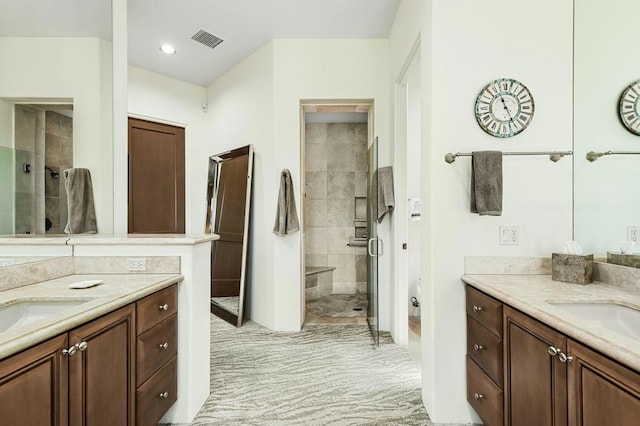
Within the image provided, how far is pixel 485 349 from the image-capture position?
1.55 m

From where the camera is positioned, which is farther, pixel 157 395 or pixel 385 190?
pixel 385 190

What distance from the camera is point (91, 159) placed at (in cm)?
190

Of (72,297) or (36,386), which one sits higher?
(72,297)

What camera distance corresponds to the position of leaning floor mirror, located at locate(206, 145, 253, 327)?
340cm

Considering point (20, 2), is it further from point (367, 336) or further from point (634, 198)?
point (367, 336)

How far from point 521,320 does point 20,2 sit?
8.92ft

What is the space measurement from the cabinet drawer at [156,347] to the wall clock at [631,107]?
260 centimetres

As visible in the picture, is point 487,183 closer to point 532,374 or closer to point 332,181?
point 532,374

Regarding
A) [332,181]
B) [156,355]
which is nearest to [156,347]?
[156,355]

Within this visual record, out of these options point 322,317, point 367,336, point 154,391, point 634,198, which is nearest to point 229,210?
point 322,317

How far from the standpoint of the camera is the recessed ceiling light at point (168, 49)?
127 inches

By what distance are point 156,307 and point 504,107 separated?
2.23m

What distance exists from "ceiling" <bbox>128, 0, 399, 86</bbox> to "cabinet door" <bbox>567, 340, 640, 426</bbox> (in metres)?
2.84

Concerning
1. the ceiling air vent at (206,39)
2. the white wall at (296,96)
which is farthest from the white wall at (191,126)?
the white wall at (296,96)
